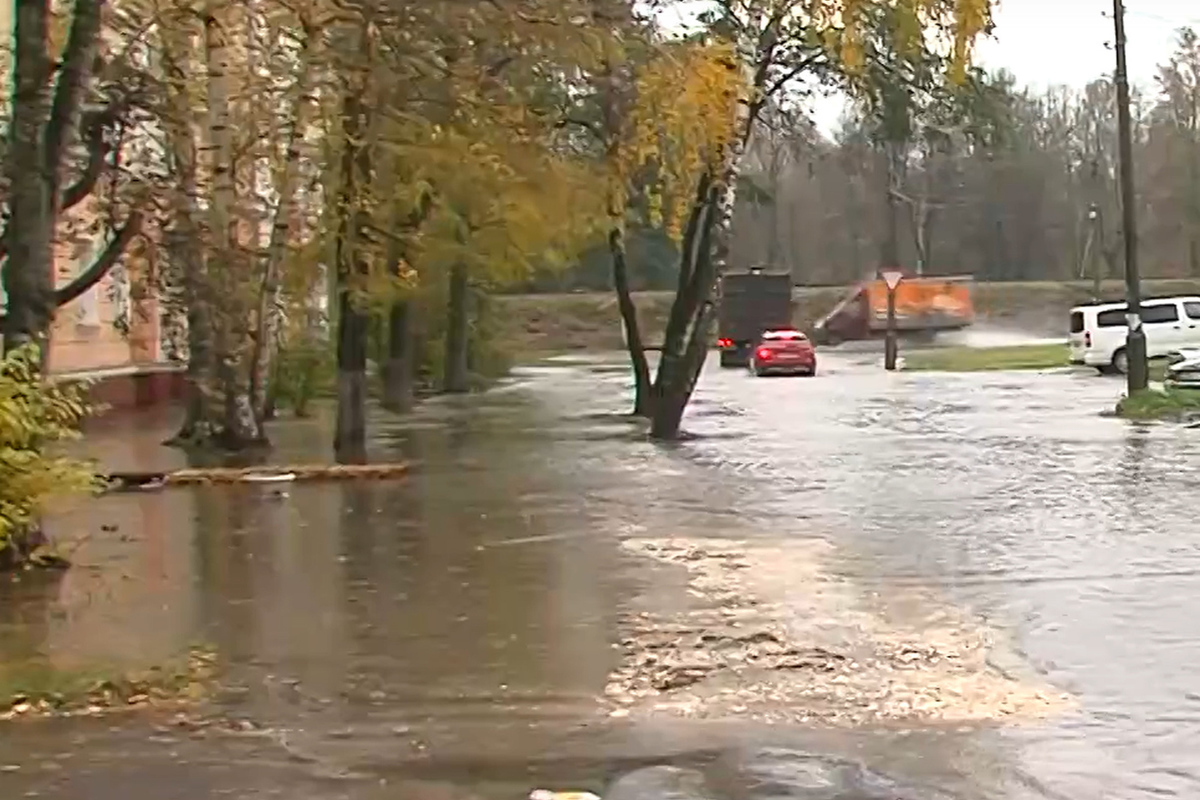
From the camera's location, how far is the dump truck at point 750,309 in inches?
2788

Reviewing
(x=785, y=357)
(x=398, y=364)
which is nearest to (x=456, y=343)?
(x=398, y=364)

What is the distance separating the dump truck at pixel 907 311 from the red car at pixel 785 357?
71.2 ft

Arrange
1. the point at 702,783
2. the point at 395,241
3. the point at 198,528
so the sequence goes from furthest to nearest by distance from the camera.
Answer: the point at 395,241
the point at 198,528
the point at 702,783

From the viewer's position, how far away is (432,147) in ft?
81.7

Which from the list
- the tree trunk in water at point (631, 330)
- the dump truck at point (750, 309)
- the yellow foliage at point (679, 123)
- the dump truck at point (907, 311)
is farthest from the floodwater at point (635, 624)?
the dump truck at point (907, 311)

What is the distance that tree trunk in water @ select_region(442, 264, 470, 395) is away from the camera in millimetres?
49219

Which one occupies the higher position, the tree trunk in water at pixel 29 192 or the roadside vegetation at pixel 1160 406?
the tree trunk in water at pixel 29 192

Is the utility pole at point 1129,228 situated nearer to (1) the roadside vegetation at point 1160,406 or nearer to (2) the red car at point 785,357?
(1) the roadside vegetation at point 1160,406

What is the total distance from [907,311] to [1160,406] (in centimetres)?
5235

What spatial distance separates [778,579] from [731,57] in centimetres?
1320

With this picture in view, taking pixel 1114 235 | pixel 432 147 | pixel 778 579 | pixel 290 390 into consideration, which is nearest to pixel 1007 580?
pixel 778 579

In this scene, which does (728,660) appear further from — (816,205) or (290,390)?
(816,205)

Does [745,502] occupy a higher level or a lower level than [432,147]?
lower

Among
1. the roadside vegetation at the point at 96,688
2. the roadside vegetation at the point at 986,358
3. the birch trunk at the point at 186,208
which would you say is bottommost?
the roadside vegetation at the point at 986,358
